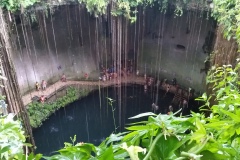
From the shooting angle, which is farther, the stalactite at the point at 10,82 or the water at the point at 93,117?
the water at the point at 93,117

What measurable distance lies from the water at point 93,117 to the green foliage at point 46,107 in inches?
4.1

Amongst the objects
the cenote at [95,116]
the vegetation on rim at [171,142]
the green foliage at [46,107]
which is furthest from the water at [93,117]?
the vegetation on rim at [171,142]

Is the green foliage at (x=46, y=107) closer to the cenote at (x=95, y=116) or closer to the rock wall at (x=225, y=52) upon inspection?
the cenote at (x=95, y=116)

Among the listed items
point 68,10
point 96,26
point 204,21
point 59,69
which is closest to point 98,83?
point 59,69

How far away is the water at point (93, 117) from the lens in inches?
200

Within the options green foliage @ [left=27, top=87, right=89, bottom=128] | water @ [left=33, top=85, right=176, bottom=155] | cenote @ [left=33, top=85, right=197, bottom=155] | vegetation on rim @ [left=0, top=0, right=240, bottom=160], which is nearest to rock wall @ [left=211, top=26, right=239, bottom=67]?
cenote @ [left=33, top=85, right=197, bottom=155]

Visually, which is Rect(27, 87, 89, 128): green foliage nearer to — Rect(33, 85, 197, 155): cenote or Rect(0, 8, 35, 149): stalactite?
Rect(33, 85, 197, 155): cenote

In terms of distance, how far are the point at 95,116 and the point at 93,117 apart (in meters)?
0.05

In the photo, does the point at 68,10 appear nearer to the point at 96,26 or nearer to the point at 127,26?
the point at 96,26

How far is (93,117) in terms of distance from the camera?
563 centimetres

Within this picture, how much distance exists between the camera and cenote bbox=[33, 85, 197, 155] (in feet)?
16.7

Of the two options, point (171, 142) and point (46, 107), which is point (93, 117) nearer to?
point (46, 107)

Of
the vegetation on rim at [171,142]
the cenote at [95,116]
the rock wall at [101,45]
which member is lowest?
the cenote at [95,116]

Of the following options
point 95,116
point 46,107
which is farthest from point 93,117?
point 46,107
